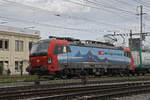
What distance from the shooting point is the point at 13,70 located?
4678 centimetres

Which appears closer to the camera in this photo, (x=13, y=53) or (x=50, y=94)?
(x=50, y=94)

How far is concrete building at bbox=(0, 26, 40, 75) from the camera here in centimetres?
4578

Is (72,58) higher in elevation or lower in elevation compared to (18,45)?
lower

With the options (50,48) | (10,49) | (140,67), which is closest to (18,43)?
(10,49)

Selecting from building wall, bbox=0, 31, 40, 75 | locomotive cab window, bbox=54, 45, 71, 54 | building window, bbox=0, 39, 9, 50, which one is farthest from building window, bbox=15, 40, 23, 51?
locomotive cab window, bbox=54, 45, 71, 54

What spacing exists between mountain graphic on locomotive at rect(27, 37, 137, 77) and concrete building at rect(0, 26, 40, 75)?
828 inches

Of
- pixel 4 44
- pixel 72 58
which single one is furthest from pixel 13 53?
pixel 72 58

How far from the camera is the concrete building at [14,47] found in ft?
150

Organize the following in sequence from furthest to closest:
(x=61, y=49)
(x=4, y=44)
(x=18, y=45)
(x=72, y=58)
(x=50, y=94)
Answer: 1. (x=18, y=45)
2. (x=4, y=44)
3. (x=72, y=58)
4. (x=61, y=49)
5. (x=50, y=94)

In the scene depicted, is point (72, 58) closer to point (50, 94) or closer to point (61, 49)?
point (61, 49)

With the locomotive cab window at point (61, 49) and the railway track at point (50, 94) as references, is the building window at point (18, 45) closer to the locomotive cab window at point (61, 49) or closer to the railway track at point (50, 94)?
the locomotive cab window at point (61, 49)

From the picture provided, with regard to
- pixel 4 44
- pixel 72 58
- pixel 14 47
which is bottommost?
pixel 72 58

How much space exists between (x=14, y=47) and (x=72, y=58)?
26.2 m

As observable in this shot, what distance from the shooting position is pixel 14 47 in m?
47.8
